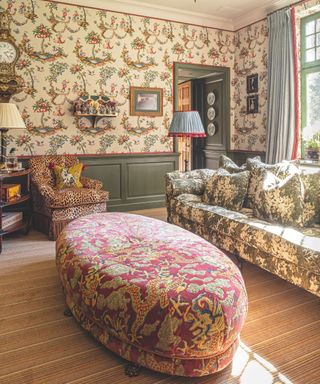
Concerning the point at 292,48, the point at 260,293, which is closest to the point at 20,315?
the point at 260,293

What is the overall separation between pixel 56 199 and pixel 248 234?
83.4 inches

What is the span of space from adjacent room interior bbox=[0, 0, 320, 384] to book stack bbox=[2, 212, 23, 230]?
30mm

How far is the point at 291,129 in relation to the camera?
484cm

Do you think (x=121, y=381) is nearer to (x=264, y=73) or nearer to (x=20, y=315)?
(x=20, y=315)

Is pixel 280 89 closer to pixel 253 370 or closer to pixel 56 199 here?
pixel 56 199

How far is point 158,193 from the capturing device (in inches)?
221

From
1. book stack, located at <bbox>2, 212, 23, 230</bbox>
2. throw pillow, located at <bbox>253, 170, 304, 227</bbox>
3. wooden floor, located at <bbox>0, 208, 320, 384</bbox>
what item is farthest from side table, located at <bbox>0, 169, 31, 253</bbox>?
throw pillow, located at <bbox>253, 170, 304, 227</bbox>

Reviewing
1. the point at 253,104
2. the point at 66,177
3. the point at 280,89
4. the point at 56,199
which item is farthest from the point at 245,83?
the point at 56,199

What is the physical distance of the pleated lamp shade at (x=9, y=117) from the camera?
382 cm

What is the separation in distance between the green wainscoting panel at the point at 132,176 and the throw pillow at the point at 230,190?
2.07 m

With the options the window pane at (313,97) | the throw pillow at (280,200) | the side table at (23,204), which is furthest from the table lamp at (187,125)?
the side table at (23,204)

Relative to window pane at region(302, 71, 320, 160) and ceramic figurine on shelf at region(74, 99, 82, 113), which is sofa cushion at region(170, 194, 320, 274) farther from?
ceramic figurine on shelf at region(74, 99, 82, 113)

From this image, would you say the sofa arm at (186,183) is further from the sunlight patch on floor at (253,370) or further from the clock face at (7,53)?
the clock face at (7,53)

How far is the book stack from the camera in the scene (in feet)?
12.4
